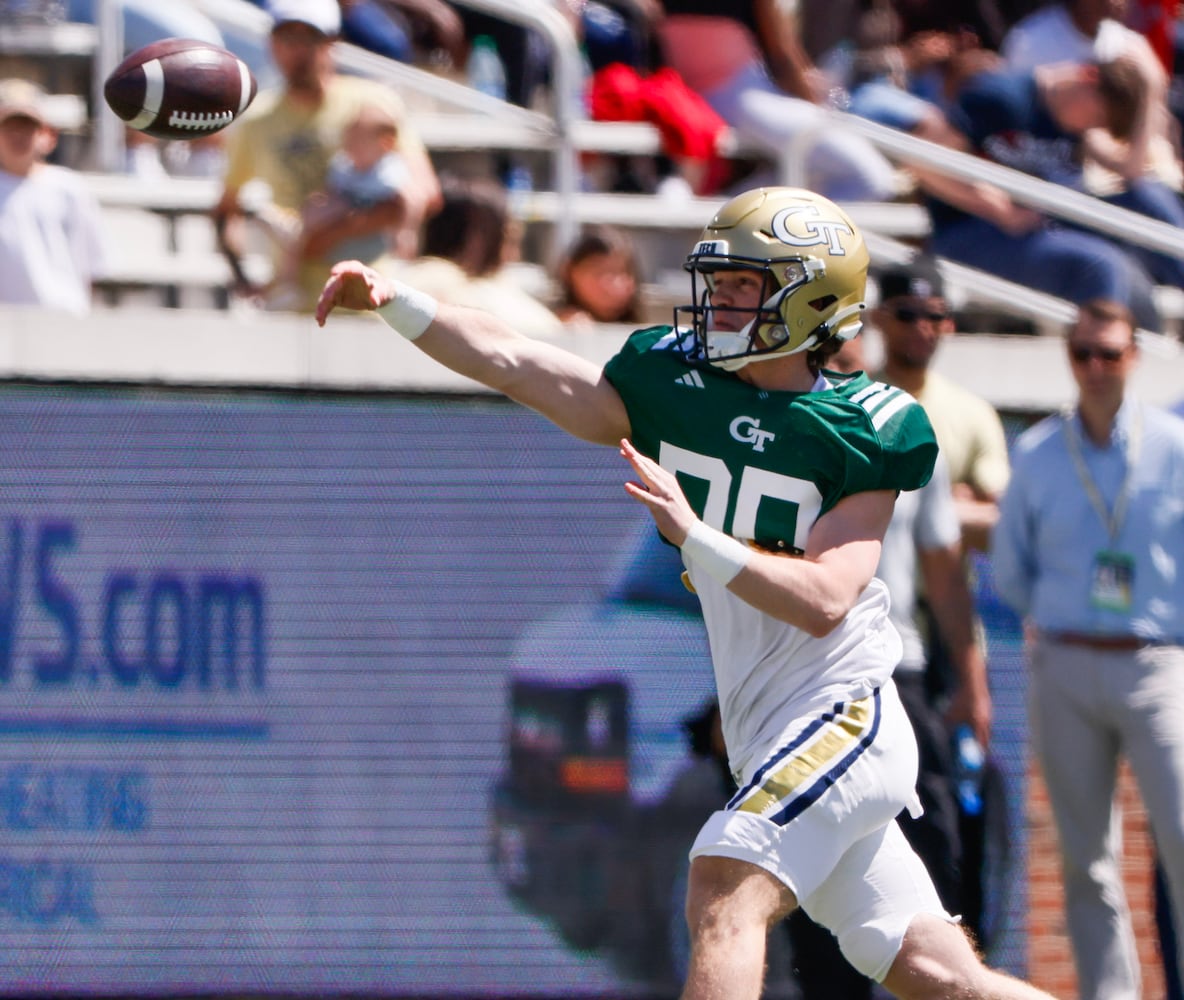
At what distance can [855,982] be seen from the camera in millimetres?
6059

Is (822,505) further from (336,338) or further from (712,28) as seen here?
(712,28)

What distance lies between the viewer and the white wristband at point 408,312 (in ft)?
14.5

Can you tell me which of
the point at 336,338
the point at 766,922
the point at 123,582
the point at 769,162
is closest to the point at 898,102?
the point at 769,162

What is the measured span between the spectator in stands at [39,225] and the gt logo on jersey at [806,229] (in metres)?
3.55

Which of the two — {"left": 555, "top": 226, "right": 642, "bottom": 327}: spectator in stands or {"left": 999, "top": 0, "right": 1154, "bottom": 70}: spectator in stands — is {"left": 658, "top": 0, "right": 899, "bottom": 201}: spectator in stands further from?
{"left": 555, "top": 226, "right": 642, "bottom": 327}: spectator in stands

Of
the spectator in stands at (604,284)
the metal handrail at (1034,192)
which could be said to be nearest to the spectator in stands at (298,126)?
the spectator in stands at (604,284)

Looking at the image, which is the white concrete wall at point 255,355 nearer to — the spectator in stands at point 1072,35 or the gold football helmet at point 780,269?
the gold football helmet at point 780,269

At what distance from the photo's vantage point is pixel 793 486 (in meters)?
4.43

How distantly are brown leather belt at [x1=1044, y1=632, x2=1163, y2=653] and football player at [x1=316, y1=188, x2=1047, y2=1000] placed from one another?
184 cm

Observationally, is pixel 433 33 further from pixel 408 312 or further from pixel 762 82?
pixel 408 312

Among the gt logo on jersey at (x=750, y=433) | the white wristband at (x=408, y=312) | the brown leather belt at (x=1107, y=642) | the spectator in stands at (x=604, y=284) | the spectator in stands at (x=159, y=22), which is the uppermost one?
the white wristband at (x=408, y=312)

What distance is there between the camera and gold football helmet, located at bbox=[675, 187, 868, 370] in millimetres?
4438

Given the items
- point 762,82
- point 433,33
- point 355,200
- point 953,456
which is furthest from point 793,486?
point 433,33

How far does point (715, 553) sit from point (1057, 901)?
3.02m
